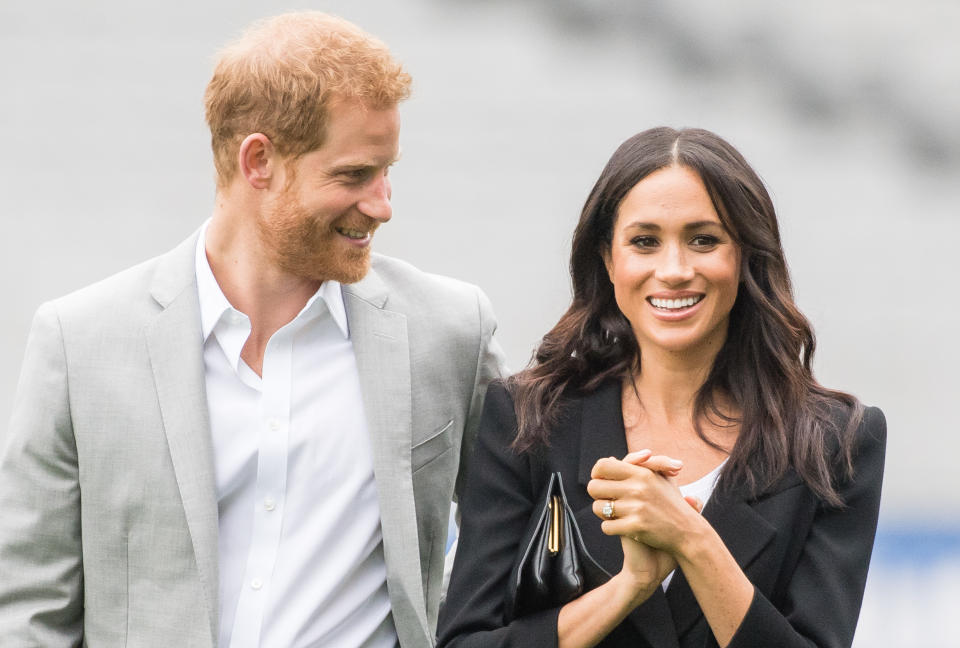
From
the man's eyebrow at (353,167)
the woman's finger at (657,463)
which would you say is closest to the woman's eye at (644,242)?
the woman's finger at (657,463)

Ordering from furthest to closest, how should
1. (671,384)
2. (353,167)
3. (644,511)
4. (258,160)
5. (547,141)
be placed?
(547,141) → (258,160) → (353,167) → (671,384) → (644,511)

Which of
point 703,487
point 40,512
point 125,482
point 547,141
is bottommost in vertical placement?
point 40,512

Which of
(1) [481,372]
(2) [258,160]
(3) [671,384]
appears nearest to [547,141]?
(1) [481,372]

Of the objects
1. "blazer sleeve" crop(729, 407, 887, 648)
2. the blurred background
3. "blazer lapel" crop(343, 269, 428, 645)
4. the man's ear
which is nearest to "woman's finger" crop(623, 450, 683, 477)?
"blazer sleeve" crop(729, 407, 887, 648)

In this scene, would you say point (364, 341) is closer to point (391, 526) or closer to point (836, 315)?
point (391, 526)

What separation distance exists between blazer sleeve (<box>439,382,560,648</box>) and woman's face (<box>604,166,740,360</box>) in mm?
338

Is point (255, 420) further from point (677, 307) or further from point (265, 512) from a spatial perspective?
point (677, 307)

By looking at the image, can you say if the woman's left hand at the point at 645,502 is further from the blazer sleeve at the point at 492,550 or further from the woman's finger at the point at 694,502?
the blazer sleeve at the point at 492,550

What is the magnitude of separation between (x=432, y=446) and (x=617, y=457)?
50 cm

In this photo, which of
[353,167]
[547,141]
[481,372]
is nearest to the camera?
[353,167]

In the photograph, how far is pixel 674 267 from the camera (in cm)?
271

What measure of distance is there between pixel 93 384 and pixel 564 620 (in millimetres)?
1047

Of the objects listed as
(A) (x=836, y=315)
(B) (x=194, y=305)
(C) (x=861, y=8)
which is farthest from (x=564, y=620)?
(C) (x=861, y=8)

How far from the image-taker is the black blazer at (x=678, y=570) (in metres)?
2.59
